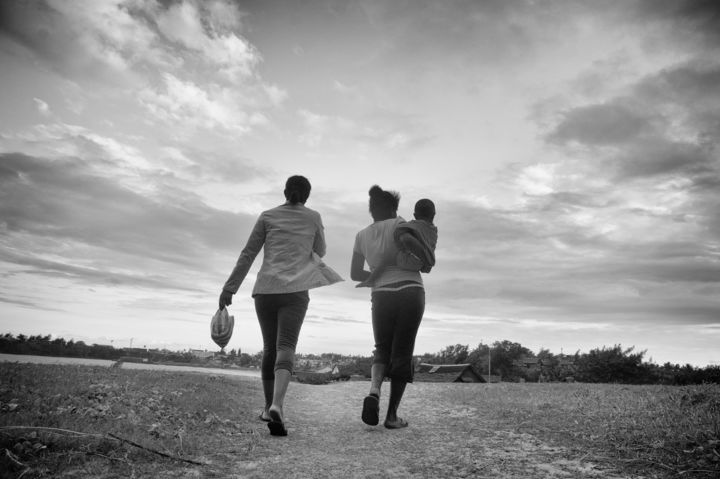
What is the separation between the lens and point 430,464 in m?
3.17

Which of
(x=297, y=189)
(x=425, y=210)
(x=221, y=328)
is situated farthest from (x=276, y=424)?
(x=425, y=210)

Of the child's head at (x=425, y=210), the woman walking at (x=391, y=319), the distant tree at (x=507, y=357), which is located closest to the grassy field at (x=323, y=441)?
the woman walking at (x=391, y=319)

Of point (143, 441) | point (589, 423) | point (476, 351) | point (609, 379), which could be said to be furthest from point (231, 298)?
point (476, 351)

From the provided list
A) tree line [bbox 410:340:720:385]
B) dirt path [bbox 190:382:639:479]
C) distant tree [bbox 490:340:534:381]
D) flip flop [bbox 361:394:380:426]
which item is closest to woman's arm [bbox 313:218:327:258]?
flip flop [bbox 361:394:380:426]

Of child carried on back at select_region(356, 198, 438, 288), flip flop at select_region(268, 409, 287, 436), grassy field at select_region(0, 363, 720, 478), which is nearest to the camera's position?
grassy field at select_region(0, 363, 720, 478)

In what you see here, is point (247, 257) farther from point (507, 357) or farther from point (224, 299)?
point (507, 357)

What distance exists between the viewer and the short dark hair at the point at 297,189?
493cm

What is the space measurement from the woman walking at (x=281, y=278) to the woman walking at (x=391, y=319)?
603 mm

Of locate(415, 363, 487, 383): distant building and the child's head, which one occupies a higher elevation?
the child's head

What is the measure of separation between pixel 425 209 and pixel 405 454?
279 centimetres

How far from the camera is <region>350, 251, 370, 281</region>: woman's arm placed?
207 inches

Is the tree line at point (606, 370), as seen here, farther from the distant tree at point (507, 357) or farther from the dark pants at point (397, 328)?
the dark pants at point (397, 328)

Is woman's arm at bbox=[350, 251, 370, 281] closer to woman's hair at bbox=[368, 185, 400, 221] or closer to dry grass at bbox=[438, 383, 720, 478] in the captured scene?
woman's hair at bbox=[368, 185, 400, 221]

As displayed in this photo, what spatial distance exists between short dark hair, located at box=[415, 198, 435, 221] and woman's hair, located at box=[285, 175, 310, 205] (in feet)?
4.60
